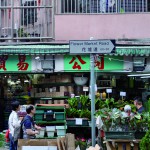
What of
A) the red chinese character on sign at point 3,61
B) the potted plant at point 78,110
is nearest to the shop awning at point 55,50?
the red chinese character on sign at point 3,61

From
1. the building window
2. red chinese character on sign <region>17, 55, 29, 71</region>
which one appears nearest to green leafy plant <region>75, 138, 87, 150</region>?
red chinese character on sign <region>17, 55, 29, 71</region>

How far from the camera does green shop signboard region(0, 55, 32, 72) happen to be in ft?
54.7

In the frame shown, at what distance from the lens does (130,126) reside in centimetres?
1036

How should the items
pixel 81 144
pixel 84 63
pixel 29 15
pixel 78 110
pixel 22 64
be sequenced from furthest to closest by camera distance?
pixel 29 15 < pixel 22 64 < pixel 84 63 < pixel 78 110 < pixel 81 144

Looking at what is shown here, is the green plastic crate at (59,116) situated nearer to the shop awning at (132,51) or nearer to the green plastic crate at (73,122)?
the green plastic crate at (73,122)

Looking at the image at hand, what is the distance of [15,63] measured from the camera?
1673 cm

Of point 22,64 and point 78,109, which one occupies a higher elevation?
point 22,64

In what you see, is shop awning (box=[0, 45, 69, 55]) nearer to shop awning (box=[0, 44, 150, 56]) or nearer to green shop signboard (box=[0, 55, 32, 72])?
shop awning (box=[0, 44, 150, 56])

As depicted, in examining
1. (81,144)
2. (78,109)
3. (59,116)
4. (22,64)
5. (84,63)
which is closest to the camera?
(81,144)

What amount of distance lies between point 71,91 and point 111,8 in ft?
10.8

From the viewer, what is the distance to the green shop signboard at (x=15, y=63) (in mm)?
16672

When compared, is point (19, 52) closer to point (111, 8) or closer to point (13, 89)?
point (13, 89)

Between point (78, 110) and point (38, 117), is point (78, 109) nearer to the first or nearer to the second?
point (78, 110)

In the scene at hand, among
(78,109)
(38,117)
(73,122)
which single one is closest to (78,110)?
(78,109)
